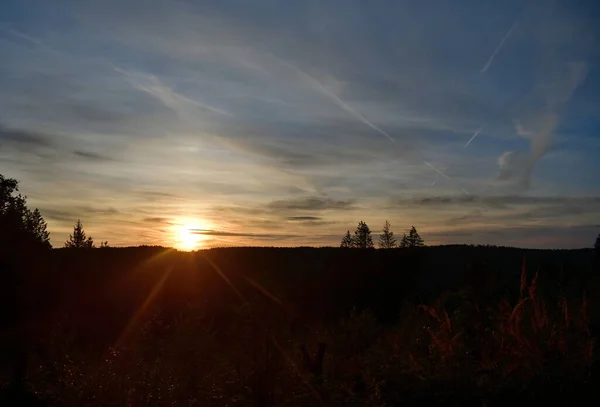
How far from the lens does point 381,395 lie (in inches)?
165

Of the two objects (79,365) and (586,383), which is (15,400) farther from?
(586,383)

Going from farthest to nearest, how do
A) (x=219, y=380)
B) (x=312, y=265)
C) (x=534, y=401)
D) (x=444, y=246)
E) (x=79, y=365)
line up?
(x=444, y=246), (x=312, y=265), (x=79, y=365), (x=219, y=380), (x=534, y=401)

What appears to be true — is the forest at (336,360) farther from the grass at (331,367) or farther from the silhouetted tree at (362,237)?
the silhouetted tree at (362,237)

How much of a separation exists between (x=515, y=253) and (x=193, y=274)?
40746 mm

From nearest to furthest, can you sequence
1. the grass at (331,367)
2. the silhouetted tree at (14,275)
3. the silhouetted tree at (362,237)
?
the grass at (331,367)
the silhouetted tree at (14,275)
the silhouetted tree at (362,237)

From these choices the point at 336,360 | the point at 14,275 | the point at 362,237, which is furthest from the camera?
the point at 362,237

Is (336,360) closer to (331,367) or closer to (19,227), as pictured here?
(331,367)

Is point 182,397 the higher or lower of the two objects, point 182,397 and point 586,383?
the lower

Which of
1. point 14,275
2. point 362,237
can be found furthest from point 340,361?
point 362,237

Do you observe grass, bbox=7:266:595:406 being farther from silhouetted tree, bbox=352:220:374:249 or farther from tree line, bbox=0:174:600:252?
silhouetted tree, bbox=352:220:374:249

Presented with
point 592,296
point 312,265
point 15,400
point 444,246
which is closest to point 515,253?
point 444,246

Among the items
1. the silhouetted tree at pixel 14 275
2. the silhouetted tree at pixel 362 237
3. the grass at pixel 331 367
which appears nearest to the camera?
the grass at pixel 331 367

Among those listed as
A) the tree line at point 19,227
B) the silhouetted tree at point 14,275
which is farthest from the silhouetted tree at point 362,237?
the silhouetted tree at point 14,275

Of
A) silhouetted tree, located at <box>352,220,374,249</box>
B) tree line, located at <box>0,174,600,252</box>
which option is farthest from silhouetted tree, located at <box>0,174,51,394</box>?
silhouetted tree, located at <box>352,220,374,249</box>
